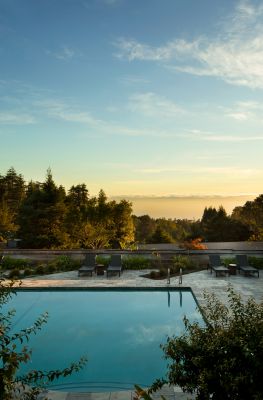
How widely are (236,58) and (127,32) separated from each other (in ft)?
17.0

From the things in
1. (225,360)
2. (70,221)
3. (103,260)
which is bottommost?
(103,260)

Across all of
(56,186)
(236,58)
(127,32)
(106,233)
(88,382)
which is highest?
(127,32)

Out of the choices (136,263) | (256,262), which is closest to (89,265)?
(136,263)

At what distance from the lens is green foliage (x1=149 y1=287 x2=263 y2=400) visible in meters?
4.47

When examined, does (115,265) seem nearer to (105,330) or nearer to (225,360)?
(105,330)

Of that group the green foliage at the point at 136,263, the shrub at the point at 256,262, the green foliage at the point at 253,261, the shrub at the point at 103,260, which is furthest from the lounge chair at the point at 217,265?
the shrub at the point at 103,260

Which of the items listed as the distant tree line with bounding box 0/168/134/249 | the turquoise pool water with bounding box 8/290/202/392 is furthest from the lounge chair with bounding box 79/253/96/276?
the distant tree line with bounding box 0/168/134/249

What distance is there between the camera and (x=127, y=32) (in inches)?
651

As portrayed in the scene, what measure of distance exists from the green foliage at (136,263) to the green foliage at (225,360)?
14931 mm

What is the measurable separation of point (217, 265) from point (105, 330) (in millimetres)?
8639

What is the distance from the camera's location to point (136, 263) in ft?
66.8

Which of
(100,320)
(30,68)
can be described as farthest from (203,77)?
(100,320)

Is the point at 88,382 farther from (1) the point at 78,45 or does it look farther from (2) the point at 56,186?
(2) the point at 56,186

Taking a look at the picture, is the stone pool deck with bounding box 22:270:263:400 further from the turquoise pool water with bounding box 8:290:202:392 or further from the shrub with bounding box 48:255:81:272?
the shrub with bounding box 48:255:81:272
